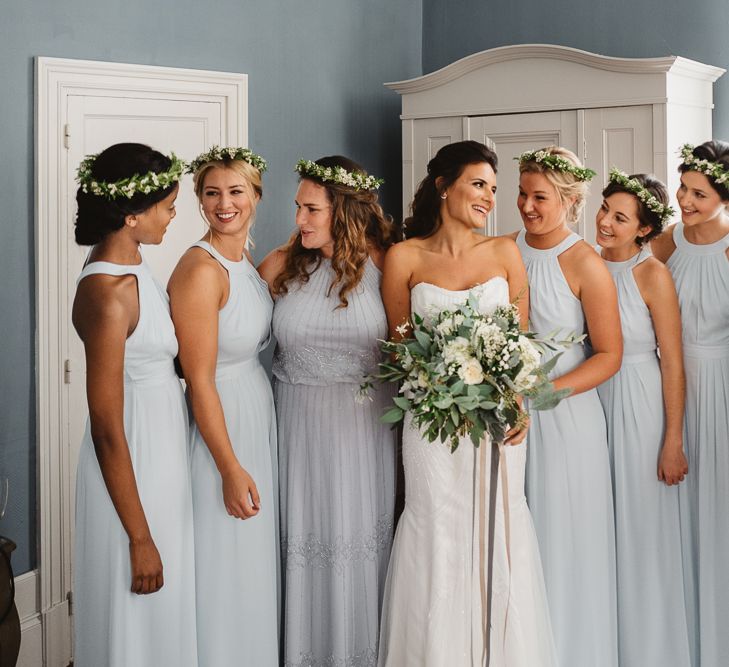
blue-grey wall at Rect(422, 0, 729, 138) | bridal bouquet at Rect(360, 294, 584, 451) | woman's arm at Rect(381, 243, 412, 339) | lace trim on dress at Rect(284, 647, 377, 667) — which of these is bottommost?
lace trim on dress at Rect(284, 647, 377, 667)

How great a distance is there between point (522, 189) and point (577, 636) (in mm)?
1563

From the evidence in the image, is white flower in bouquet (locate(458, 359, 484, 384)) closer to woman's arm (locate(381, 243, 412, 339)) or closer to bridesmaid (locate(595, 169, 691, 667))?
woman's arm (locate(381, 243, 412, 339))

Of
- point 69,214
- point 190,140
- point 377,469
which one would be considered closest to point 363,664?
point 377,469

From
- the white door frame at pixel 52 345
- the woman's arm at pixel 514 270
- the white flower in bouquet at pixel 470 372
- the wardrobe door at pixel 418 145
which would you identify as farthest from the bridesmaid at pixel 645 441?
the white door frame at pixel 52 345

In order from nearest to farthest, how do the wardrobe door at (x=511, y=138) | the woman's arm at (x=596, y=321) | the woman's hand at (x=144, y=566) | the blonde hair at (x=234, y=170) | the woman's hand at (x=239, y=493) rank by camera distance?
1. the woman's hand at (x=144, y=566)
2. the woman's hand at (x=239, y=493)
3. the blonde hair at (x=234, y=170)
4. the woman's arm at (x=596, y=321)
5. the wardrobe door at (x=511, y=138)

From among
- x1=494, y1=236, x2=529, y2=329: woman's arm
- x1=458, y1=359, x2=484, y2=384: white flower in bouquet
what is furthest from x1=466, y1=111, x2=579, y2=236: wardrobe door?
x1=458, y1=359, x2=484, y2=384: white flower in bouquet

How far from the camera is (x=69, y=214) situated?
4.17 metres

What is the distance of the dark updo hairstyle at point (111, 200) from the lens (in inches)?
104

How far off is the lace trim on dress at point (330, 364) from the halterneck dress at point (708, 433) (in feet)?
3.89

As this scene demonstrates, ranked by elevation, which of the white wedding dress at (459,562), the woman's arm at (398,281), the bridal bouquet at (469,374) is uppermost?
the woman's arm at (398,281)

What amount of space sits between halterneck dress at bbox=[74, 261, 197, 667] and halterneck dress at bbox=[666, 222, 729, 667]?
1.82m

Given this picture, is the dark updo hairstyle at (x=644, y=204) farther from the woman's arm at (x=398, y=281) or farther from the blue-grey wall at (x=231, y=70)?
the blue-grey wall at (x=231, y=70)

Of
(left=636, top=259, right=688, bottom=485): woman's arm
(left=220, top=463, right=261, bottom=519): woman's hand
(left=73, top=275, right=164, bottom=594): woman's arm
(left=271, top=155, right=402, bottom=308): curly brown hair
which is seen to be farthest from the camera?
(left=636, top=259, right=688, bottom=485): woman's arm

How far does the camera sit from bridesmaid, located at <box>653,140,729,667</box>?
349 centimetres
